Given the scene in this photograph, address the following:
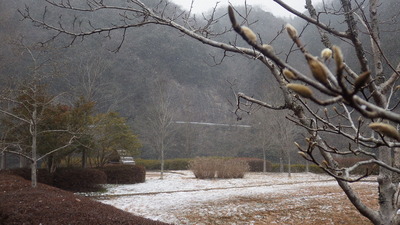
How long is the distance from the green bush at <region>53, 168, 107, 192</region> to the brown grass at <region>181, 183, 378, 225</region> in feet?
19.5

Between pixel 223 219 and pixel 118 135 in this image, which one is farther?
pixel 118 135

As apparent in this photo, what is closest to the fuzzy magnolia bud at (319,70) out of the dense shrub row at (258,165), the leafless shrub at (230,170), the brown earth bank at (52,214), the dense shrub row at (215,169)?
the brown earth bank at (52,214)

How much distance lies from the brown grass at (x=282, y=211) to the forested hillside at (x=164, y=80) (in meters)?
12.5

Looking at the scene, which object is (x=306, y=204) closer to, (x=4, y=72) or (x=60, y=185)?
(x=60, y=185)

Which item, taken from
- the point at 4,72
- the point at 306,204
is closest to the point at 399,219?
the point at 306,204

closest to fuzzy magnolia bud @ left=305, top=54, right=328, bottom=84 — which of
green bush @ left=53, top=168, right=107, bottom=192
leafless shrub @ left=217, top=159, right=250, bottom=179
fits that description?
green bush @ left=53, top=168, right=107, bottom=192

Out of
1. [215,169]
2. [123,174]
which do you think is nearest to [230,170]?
[215,169]

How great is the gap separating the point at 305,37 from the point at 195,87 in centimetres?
1581

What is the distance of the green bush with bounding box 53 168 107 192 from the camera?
41.3 ft

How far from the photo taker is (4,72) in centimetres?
2553

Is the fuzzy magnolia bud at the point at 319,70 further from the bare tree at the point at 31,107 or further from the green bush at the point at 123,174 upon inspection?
the green bush at the point at 123,174

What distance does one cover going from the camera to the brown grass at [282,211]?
6.84 metres

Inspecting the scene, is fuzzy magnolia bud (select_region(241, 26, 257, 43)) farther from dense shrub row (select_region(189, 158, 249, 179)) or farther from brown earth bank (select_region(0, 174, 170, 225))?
dense shrub row (select_region(189, 158, 249, 179))

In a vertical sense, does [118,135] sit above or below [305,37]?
below
